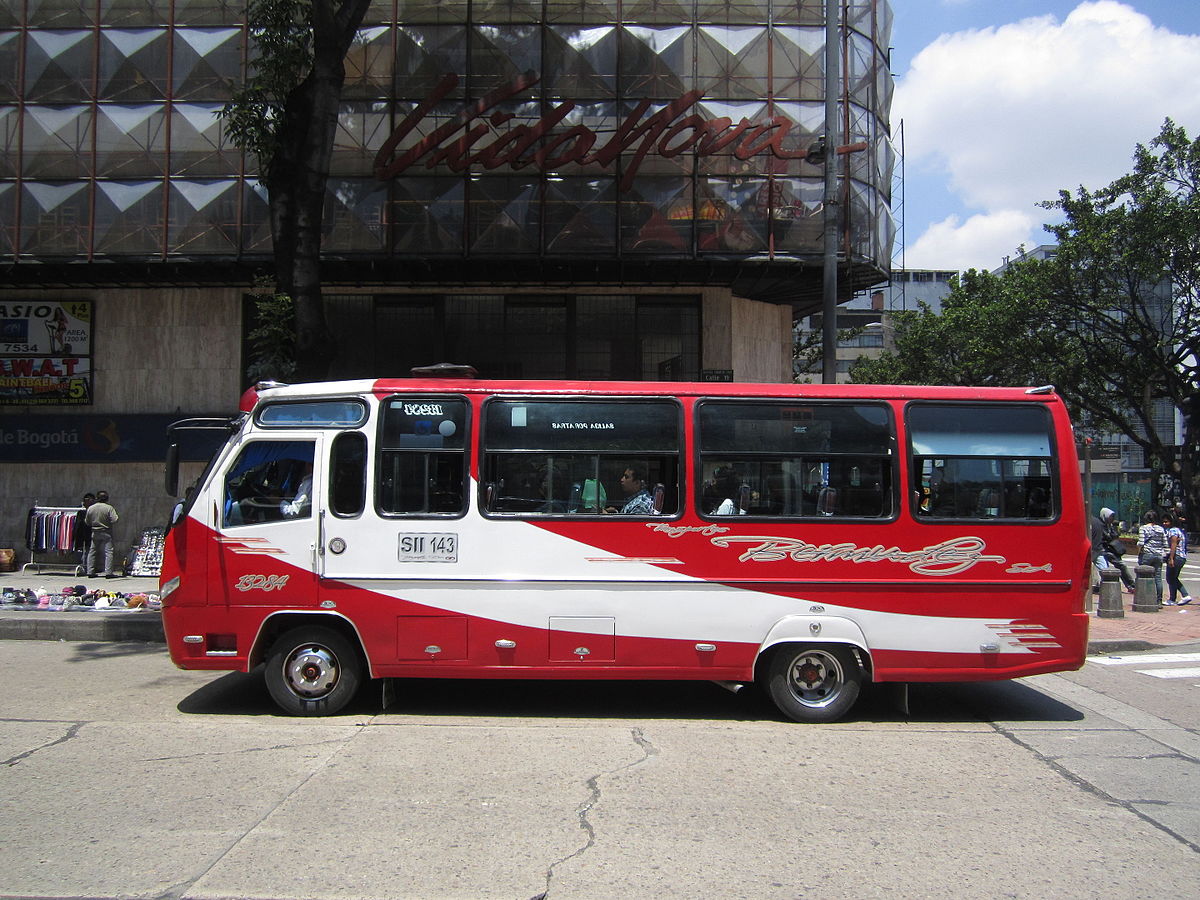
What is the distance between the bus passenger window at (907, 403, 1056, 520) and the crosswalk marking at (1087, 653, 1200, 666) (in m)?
4.35

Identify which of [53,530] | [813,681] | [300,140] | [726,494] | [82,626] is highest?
[300,140]

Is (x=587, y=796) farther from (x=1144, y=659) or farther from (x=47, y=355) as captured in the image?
(x=47, y=355)

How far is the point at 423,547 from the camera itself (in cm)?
739

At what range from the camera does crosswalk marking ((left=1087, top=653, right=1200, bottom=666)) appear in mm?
10500

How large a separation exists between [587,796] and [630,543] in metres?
2.33

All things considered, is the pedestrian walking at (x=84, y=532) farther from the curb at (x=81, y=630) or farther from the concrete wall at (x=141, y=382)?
the curb at (x=81, y=630)

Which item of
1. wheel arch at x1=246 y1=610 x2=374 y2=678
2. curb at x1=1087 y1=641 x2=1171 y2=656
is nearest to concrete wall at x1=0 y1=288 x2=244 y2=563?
wheel arch at x1=246 y1=610 x2=374 y2=678

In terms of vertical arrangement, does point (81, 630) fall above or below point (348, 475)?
below

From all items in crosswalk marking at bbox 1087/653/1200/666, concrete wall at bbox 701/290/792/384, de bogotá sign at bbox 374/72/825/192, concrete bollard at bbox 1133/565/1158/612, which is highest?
de bogotá sign at bbox 374/72/825/192

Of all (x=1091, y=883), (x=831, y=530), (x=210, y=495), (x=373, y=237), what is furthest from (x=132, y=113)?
(x=1091, y=883)

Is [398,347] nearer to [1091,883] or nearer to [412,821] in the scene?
[412,821]

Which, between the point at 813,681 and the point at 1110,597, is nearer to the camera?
the point at 813,681

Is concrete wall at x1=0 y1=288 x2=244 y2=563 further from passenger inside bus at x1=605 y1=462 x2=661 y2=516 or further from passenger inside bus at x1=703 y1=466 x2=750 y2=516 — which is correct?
passenger inside bus at x1=703 y1=466 x2=750 y2=516

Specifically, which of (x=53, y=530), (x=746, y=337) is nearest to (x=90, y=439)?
(x=53, y=530)
